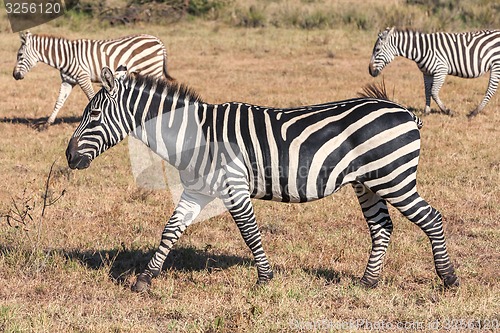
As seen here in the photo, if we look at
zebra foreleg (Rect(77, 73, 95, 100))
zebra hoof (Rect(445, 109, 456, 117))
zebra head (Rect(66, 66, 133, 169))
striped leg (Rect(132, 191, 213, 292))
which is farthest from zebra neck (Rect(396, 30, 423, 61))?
zebra head (Rect(66, 66, 133, 169))

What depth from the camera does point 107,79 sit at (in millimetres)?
5508

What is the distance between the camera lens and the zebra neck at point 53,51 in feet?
41.9

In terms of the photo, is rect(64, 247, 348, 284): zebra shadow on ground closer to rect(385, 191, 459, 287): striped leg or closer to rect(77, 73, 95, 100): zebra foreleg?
rect(385, 191, 459, 287): striped leg

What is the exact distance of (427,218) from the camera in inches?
217

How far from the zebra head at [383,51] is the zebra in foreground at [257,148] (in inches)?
305

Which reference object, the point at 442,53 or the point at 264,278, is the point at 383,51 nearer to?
the point at 442,53

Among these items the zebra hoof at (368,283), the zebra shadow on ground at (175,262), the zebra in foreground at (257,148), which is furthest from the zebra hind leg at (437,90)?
the zebra hoof at (368,283)

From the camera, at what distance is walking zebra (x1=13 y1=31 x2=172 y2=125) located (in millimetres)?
12758

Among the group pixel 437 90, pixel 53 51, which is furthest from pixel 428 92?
pixel 53 51

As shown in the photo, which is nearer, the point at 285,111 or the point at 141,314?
the point at 141,314

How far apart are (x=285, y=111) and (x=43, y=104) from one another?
940 cm

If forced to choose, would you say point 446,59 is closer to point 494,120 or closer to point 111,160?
point 494,120

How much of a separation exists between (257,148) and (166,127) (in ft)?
2.39

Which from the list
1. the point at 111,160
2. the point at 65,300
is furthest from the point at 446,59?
the point at 65,300
